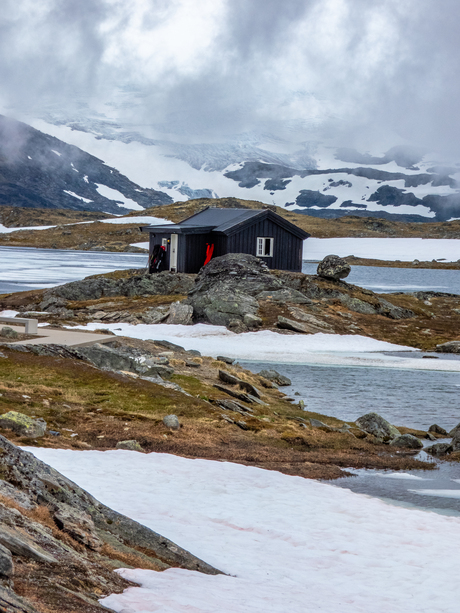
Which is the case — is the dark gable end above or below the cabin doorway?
above

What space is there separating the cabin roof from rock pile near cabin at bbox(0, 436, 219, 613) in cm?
4649

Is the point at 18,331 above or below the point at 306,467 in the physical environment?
above

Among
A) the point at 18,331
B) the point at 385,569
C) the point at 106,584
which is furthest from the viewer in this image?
the point at 18,331

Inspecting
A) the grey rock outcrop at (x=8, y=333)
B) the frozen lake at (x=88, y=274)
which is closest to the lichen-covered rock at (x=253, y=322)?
the grey rock outcrop at (x=8, y=333)

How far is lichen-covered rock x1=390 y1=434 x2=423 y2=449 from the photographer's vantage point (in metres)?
18.3

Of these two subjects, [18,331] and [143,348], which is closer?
[18,331]

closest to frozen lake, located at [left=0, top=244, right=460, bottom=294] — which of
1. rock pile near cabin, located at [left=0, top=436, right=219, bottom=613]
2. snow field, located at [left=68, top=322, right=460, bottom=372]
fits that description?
snow field, located at [left=68, top=322, right=460, bottom=372]

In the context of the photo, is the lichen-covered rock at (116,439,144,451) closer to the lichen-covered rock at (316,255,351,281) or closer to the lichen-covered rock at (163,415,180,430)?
the lichen-covered rock at (163,415,180,430)

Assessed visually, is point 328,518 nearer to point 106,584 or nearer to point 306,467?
point 306,467

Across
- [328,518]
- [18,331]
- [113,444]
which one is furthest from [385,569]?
[18,331]

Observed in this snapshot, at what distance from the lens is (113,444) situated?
→ 15062 mm

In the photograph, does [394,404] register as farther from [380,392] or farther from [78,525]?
[78,525]

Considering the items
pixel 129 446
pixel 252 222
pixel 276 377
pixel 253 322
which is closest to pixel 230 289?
pixel 253 322

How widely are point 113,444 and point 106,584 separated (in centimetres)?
848
